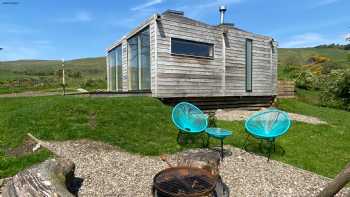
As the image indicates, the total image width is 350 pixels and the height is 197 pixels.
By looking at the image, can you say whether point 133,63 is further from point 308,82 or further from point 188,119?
point 308,82

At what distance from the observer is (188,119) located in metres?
8.04

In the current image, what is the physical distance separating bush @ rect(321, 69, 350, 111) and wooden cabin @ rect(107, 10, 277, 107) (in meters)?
7.47

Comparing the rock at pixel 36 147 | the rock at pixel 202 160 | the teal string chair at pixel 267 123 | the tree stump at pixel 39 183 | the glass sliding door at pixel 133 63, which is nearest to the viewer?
the tree stump at pixel 39 183

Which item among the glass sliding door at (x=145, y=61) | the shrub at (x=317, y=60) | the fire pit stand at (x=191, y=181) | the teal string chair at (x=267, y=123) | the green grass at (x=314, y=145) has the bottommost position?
the green grass at (x=314, y=145)

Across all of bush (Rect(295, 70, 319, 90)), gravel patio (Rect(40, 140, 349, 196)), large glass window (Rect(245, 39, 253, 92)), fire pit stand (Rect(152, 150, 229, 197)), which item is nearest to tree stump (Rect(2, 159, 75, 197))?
gravel patio (Rect(40, 140, 349, 196))

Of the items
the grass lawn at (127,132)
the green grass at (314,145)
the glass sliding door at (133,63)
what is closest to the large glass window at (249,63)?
Result: the green grass at (314,145)

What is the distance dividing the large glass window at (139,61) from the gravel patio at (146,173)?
5.77m

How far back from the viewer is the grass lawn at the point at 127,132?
7.09 metres

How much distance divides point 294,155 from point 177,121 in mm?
3214

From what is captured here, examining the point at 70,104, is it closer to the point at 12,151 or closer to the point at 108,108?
the point at 108,108

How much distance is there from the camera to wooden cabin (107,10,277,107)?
11.5 m

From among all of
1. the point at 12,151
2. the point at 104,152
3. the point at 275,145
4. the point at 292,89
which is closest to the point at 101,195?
the point at 104,152

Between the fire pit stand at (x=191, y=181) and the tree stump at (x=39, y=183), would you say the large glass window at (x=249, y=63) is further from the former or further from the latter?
the tree stump at (x=39, y=183)

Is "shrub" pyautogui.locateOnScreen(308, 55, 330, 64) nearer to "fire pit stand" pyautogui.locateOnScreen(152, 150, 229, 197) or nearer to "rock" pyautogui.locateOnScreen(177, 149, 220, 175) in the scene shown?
"rock" pyautogui.locateOnScreen(177, 149, 220, 175)
